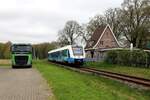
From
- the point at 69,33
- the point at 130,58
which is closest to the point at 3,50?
the point at 69,33

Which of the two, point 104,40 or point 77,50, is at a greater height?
point 104,40

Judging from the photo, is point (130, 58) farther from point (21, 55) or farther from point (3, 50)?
point (3, 50)

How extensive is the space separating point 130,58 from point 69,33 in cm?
7081

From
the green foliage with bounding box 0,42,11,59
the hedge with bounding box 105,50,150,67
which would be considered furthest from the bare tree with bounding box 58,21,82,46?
the hedge with bounding box 105,50,150,67

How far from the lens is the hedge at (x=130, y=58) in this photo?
122 feet

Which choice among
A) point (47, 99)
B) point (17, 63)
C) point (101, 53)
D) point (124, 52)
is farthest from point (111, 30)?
point (47, 99)

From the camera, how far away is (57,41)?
11056cm

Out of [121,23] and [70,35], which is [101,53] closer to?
[121,23]

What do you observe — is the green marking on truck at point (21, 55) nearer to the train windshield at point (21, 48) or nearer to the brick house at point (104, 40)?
the train windshield at point (21, 48)

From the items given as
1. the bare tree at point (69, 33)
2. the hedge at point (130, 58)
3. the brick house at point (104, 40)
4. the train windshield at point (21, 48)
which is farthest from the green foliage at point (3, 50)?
the train windshield at point (21, 48)

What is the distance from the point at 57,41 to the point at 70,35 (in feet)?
14.9

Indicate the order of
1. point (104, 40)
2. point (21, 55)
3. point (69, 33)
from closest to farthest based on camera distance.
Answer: point (21, 55) → point (104, 40) → point (69, 33)

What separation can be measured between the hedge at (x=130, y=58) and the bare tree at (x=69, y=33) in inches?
2302

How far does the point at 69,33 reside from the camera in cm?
11081
